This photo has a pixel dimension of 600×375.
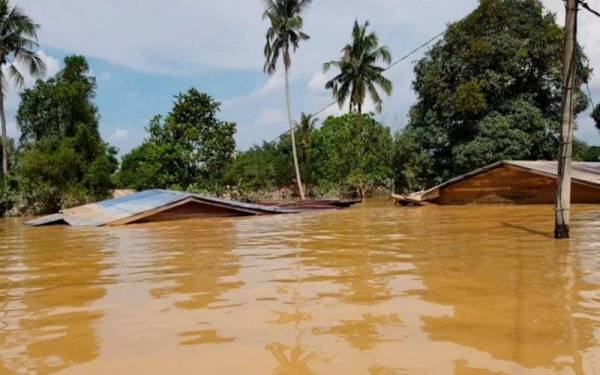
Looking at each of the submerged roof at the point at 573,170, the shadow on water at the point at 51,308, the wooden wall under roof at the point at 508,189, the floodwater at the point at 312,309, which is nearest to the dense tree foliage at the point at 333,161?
the wooden wall under roof at the point at 508,189

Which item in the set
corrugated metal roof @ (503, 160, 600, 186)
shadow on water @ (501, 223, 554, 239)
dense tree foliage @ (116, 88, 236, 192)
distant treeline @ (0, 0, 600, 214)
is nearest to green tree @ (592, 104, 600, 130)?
distant treeline @ (0, 0, 600, 214)

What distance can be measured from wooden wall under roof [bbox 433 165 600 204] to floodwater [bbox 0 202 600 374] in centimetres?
645

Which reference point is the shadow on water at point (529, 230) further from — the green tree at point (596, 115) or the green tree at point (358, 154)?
the green tree at point (358, 154)

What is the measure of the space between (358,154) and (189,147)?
414 inches

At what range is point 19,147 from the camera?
2728cm

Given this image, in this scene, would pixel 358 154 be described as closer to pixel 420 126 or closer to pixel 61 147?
pixel 420 126

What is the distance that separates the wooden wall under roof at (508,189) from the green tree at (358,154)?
1186cm

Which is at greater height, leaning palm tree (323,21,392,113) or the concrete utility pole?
leaning palm tree (323,21,392,113)

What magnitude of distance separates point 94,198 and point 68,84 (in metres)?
5.29

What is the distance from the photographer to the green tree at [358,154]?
89.6 ft

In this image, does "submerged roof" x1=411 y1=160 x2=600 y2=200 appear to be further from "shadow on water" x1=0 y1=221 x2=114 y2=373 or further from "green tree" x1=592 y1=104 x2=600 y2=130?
"green tree" x1=592 y1=104 x2=600 y2=130

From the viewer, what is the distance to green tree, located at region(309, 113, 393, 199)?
27.3m

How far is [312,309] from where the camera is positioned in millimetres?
3178

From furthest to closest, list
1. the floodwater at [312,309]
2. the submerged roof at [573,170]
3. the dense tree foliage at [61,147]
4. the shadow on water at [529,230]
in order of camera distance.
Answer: the dense tree foliage at [61,147] < the submerged roof at [573,170] < the shadow on water at [529,230] < the floodwater at [312,309]
